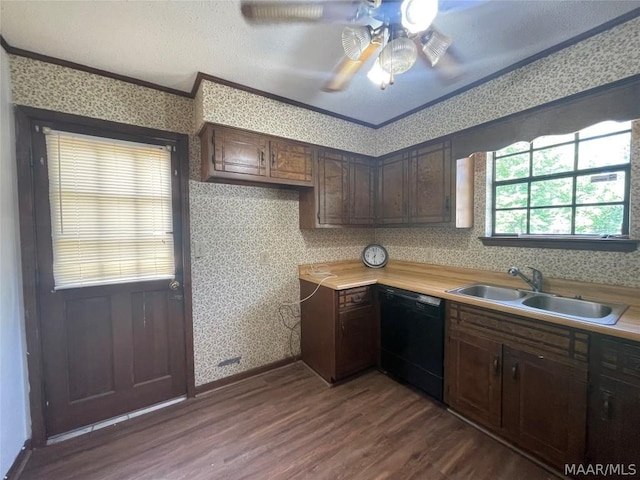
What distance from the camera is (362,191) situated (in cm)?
299

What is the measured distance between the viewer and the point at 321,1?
1.16m

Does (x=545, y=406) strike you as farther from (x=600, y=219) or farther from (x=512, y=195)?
(x=512, y=195)

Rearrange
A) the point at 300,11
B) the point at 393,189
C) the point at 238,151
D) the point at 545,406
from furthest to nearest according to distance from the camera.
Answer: the point at 393,189 → the point at 238,151 → the point at 545,406 → the point at 300,11

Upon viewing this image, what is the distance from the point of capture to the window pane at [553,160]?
194cm

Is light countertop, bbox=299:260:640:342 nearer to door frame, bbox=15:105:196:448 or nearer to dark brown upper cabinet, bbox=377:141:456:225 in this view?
dark brown upper cabinet, bbox=377:141:456:225

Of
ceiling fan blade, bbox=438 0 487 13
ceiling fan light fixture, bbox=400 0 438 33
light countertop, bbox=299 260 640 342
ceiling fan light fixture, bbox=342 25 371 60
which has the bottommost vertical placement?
light countertop, bbox=299 260 640 342

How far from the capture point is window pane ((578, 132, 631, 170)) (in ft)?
5.53

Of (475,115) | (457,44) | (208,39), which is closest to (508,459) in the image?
(475,115)

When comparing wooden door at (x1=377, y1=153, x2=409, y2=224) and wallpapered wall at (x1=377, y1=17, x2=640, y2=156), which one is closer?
wallpapered wall at (x1=377, y1=17, x2=640, y2=156)

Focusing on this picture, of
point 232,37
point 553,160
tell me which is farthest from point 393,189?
point 232,37

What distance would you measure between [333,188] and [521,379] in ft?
7.06

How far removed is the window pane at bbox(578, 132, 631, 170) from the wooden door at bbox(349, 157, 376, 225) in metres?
1.76

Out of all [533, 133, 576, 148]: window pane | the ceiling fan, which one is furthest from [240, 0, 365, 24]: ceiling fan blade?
[533, 133, 576, 148]: window pane

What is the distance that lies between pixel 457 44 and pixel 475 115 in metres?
0.70
